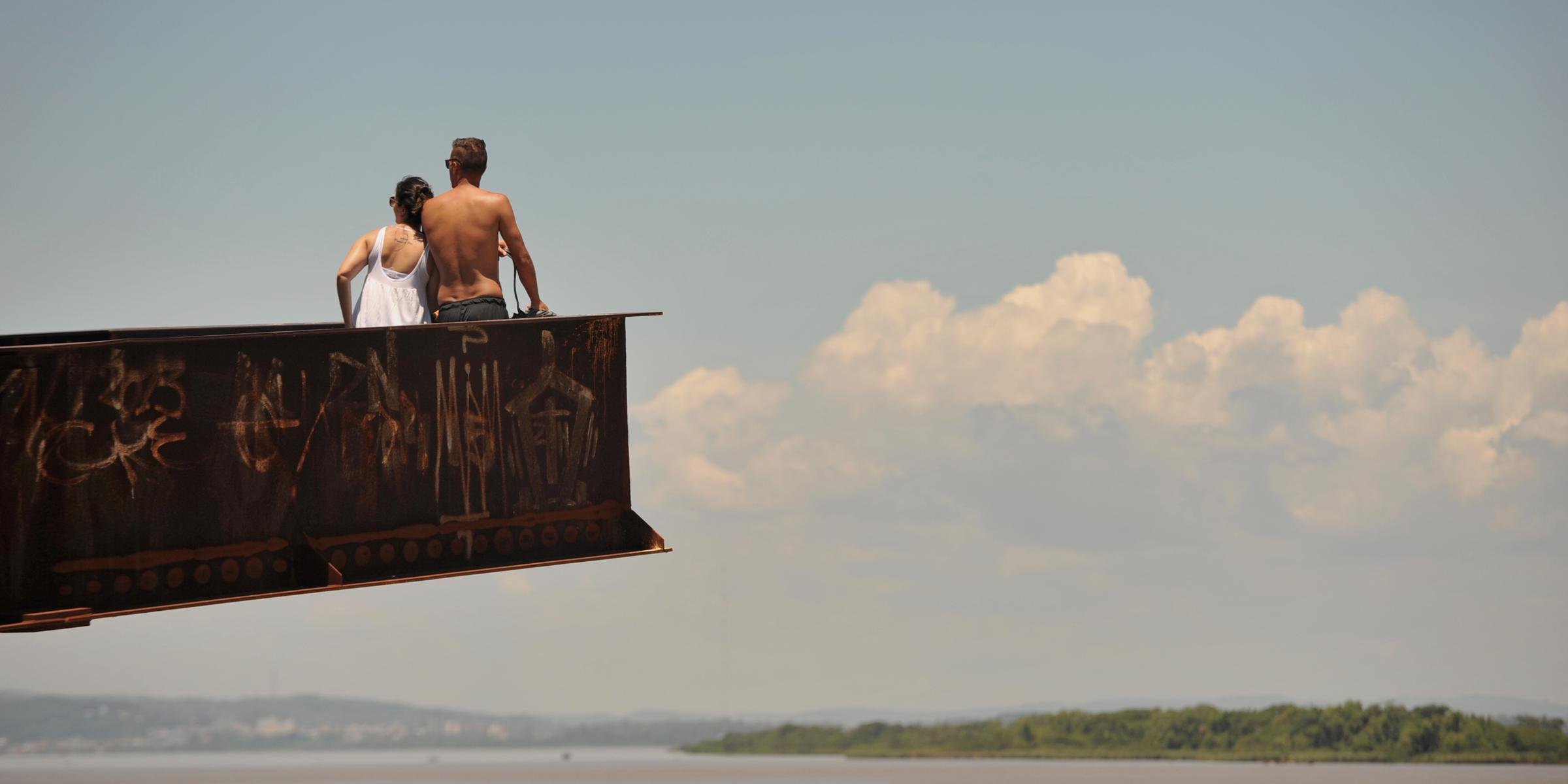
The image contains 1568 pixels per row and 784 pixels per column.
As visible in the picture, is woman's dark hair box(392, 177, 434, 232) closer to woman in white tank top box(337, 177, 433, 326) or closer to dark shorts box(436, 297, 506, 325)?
woman in white tank top box(337, 177, 433, 326)

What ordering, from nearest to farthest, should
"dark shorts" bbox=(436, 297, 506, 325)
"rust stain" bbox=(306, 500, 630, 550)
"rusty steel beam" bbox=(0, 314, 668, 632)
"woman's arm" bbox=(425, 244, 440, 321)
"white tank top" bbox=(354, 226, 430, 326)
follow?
"rusty steel beam" bbox=(0, 314, 668, 632) → "rust stain" bbox=(306, 500, 630, 550) → "dark shorts" bbox=(436, 297, 506, 325) → "woman's arm" bbox=(425, 244, 440, 321) → "white tank top" bbox=(354, 226, 430, 326)

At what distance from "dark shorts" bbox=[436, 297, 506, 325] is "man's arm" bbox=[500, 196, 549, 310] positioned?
211 mm

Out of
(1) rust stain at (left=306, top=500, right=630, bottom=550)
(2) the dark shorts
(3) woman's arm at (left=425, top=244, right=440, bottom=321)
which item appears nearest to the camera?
(1) rust stain at (left=306, top=500, right=630, bottom=550)

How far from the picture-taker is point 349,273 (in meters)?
11.7

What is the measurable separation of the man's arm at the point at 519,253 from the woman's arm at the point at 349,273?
61.7 inches

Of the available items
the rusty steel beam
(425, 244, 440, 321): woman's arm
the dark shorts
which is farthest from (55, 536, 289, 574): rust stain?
(425, 244, 440, 321): woman's arm

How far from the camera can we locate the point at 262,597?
919cm

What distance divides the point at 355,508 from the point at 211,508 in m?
0.86

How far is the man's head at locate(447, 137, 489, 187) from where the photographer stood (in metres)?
10.9

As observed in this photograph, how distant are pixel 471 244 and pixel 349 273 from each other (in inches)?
58.6

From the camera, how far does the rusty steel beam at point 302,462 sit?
8.73 meters

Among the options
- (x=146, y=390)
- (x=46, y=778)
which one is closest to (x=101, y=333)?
(x=146, y=390)

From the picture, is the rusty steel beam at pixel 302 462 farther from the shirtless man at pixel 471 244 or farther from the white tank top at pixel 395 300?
the white tank top at pixel 395 300

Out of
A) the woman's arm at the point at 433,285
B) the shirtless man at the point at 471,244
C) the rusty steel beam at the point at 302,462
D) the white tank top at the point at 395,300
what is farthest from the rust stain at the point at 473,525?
the white tank top at the point at 395,300
